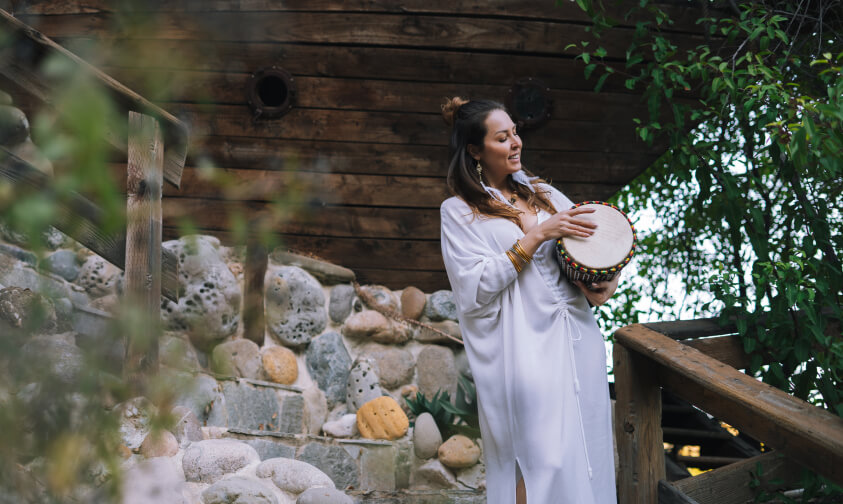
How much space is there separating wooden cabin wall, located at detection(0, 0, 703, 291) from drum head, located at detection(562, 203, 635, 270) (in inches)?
92.0

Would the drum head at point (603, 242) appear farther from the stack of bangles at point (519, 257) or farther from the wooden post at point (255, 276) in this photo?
the wooden post at point (255, 276)

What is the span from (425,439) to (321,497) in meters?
1.22

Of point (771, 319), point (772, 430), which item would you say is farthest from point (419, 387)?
point (772, 430)

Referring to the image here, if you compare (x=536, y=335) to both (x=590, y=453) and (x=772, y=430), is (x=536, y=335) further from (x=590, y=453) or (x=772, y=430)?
(x=772, y=430)

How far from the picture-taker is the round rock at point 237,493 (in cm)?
251

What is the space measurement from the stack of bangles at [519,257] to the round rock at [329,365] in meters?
2.60

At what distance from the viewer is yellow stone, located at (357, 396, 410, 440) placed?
3.91 metres

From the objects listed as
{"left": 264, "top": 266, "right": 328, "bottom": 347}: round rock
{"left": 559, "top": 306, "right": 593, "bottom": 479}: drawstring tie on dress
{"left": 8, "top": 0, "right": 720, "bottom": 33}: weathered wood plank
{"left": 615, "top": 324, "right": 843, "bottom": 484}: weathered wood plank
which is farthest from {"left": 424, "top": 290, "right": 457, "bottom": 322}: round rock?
{"left": 559, "top": 306, "right": 593, "bottom": 479}: drawstring tie on dress

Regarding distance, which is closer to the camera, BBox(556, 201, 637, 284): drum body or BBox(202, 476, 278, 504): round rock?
BBox(556, 201, 637, 284): drum body

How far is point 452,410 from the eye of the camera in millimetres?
4062

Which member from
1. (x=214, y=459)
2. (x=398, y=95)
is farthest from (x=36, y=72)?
(x=398, y=95)

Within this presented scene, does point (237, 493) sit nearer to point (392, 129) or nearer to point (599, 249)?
point (599, 249)

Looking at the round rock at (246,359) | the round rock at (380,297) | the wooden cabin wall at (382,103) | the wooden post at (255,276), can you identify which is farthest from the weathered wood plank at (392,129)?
the round rock at (246,359)

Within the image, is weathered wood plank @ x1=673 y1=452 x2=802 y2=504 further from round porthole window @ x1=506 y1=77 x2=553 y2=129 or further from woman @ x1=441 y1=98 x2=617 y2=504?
round porthole window @ x1=506 y1=77 x2=553 y2=129
